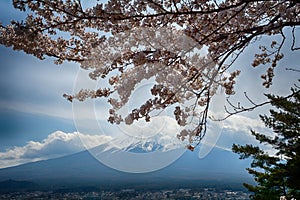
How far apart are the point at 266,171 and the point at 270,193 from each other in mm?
1152

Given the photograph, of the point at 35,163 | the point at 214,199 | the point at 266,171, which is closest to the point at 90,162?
the point at 35,163

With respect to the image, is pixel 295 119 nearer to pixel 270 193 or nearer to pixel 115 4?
pixel 270 193

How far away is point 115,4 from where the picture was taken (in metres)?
2.38

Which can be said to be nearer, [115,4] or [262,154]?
[115,4]

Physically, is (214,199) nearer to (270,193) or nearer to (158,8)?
(270,193)

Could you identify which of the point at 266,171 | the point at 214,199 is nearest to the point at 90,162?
the point at 214,199

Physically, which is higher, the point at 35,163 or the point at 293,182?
the point at 35,163

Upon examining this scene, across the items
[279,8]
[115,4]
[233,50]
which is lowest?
[233,50]

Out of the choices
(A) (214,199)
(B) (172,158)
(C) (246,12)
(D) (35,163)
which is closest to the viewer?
(C) (246,12)

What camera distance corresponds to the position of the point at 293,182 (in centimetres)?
1134

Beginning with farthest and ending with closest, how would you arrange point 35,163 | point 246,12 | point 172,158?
point 35,163 < point 172,158 < point 246,12

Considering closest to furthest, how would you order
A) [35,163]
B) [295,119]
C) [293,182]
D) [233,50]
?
[233,50] < [293,182] < [295,119] < [35,163]

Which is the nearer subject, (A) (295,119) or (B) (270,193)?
(A) (295,119)

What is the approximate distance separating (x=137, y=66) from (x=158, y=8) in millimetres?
559
